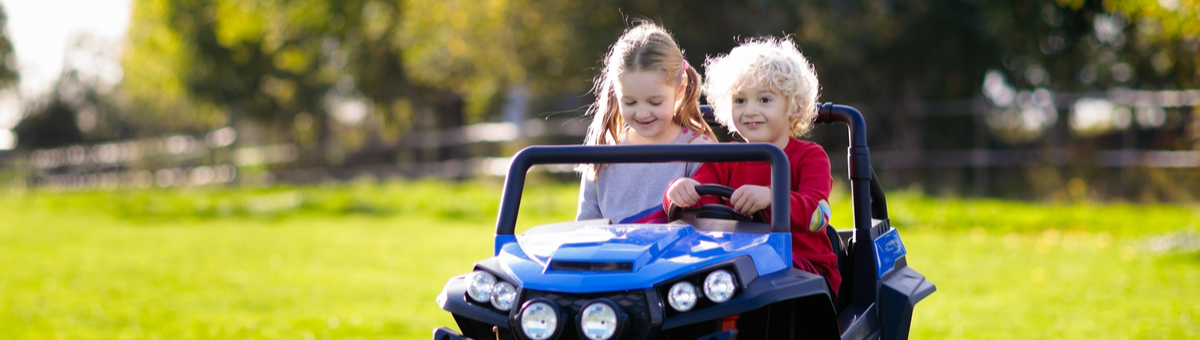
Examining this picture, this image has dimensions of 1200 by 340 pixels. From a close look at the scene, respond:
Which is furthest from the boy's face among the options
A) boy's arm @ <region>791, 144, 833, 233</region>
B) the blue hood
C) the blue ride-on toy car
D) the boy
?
the blue hood

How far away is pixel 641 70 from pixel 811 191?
2.13 feet

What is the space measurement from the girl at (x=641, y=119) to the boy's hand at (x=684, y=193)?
0.29 m

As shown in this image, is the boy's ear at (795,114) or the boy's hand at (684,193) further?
the boy's ear at (795,114)

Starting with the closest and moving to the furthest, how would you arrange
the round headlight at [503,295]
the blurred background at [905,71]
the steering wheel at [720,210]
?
the round headlight at [503,295]
the steering wheel at [720,210]
the blurred background at [905,71]

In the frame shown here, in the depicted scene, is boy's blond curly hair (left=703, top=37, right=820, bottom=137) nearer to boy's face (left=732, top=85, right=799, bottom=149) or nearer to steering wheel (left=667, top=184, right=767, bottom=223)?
boy's face (left=732, top=85, right=799, bottom=149)

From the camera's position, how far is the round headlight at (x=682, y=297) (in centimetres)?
231

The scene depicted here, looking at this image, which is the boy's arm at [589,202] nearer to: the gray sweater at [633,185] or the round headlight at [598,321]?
the gray sweater at [633,185]

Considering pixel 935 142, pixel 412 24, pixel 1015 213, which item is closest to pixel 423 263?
pixel 1015 213

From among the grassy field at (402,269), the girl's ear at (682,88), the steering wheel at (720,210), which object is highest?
the girl's ear at (682,88)

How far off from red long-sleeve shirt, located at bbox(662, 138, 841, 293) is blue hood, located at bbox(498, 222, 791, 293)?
0.87ft

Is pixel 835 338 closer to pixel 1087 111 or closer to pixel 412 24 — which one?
pixel 1087 111

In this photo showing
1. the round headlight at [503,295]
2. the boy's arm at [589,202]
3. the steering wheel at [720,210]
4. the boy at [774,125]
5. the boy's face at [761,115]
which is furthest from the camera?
the boy's arm at [589,202]

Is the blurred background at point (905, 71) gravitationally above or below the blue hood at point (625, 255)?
above

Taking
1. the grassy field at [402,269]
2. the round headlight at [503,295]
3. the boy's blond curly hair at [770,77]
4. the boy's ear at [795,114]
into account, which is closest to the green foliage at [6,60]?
the grassy field at [402,269]
